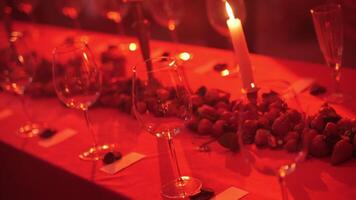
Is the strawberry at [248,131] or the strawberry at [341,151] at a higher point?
the strawberry at [248,131]

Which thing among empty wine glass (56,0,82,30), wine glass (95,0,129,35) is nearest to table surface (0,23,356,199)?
wine glass (95,0,129,35)

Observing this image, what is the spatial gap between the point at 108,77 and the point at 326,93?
80 cm

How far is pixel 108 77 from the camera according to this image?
7.04ft

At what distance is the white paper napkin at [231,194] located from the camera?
1.29m

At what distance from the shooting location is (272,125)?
1159 millimetres

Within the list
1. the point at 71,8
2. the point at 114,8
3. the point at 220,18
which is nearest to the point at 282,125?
the point at 220,18

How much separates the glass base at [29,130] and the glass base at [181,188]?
0.70m

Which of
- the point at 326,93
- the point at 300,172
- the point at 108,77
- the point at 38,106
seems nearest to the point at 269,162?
the point at 300,172

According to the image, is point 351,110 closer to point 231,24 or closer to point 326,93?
point 326,93

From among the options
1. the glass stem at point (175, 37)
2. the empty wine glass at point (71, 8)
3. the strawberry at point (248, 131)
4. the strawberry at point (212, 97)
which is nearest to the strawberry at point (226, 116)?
the strawberry at point (212, 97)

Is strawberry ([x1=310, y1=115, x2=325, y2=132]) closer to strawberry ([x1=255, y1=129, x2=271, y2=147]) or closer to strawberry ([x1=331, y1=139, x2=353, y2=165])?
strawberry ([x1=331, y1=139, x2=353, y2=165])

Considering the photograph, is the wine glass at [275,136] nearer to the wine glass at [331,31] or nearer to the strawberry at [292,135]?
the strawberry at [292,135]

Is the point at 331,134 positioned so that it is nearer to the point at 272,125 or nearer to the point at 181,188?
the point at 272,125

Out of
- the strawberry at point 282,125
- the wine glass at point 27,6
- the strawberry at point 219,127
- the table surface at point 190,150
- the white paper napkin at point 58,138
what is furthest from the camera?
the wine glass at point 27,6
